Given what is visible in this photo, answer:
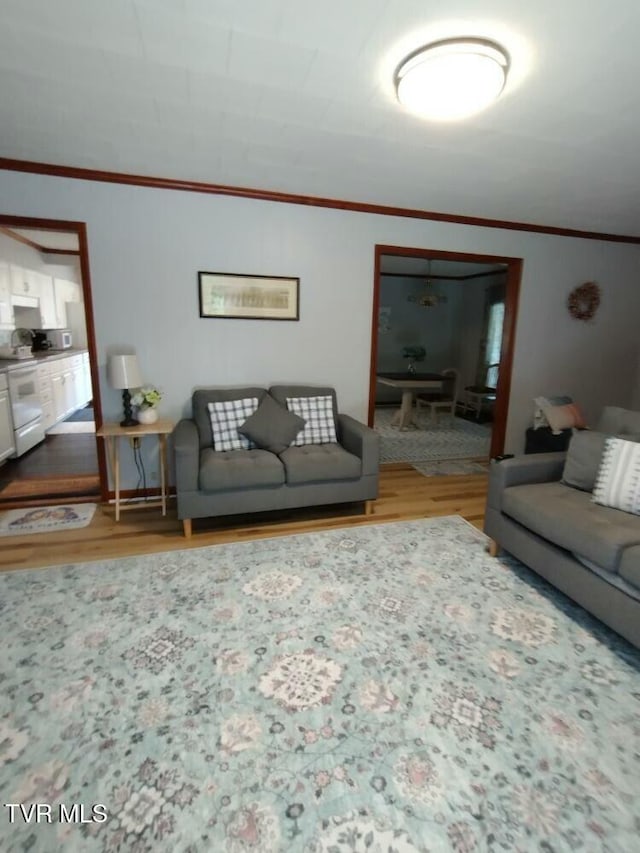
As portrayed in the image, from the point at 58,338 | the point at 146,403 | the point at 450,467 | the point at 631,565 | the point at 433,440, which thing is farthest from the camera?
the point at 58,338

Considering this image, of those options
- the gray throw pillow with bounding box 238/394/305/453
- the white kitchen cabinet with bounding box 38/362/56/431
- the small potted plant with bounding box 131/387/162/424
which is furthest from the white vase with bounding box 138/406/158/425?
the white kitchen cabinet with bounding box 38/362/56/431

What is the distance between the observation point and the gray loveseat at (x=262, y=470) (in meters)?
2.82

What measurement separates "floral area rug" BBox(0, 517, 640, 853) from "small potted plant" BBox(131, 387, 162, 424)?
3.71 feet

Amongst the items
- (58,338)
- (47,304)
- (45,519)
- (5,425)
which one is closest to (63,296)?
(47,304)

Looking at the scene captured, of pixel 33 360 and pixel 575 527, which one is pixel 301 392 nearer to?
pixel 575 527

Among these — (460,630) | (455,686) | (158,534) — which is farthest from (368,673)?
(158,534)

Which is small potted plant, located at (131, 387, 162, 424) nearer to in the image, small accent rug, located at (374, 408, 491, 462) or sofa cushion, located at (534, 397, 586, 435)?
small accent rug, located at (374, 408, 491, 462)

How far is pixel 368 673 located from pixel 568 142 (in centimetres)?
288

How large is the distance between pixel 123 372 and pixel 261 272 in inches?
53.7

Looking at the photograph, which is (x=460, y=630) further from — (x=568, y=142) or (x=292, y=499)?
(x=568, y=142)

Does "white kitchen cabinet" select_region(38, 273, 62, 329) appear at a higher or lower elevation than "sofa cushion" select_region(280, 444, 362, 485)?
higher

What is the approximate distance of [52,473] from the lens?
4012 mm

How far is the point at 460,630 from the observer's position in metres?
2.02

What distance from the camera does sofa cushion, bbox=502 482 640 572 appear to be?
1915 mm
